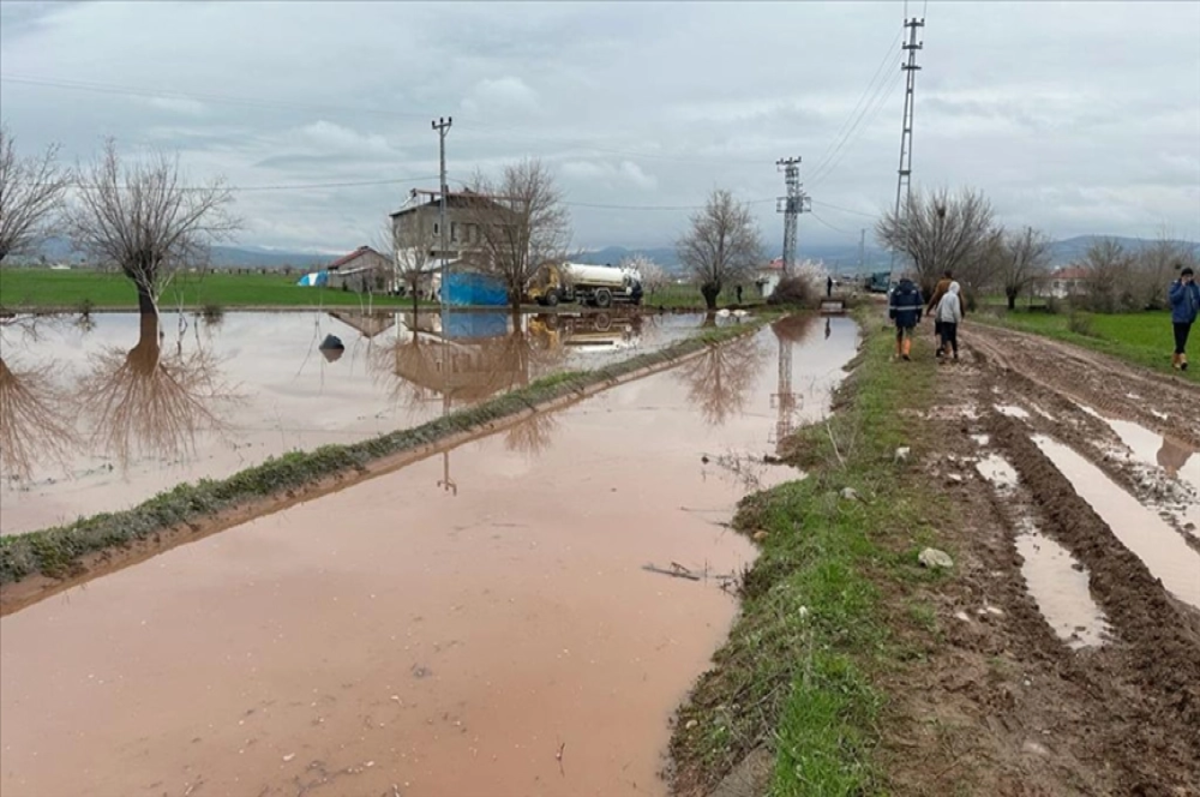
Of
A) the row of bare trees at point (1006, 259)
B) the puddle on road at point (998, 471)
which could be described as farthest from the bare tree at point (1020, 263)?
the puddle on road at point (998, 471)

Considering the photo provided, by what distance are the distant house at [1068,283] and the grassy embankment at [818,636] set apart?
5155 centimetres

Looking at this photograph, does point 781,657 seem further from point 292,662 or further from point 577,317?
point 577,317

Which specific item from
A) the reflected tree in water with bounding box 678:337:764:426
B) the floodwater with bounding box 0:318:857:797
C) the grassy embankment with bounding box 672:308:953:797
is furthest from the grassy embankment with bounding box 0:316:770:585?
the grassy embankment with bounding box 672:308:953:797

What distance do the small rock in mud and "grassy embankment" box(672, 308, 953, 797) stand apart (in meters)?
0.10

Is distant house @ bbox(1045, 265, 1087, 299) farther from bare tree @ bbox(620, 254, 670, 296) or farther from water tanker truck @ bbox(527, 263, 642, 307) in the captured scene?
bare tree @ bbox(620, 254, 670, 296)

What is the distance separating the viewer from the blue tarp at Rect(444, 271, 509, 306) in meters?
48.8

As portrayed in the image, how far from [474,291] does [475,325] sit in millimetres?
12889

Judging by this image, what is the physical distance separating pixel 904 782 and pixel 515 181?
45.9 metres

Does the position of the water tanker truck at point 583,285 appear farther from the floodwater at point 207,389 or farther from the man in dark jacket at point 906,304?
the man in dark jacket at point 906,304

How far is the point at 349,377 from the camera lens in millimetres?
19641

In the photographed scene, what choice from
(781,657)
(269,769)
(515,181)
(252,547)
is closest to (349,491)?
(252,547)

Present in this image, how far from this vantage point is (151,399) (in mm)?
16109

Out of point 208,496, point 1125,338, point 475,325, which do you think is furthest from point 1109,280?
point 208,496

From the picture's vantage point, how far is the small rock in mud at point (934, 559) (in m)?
6.08
